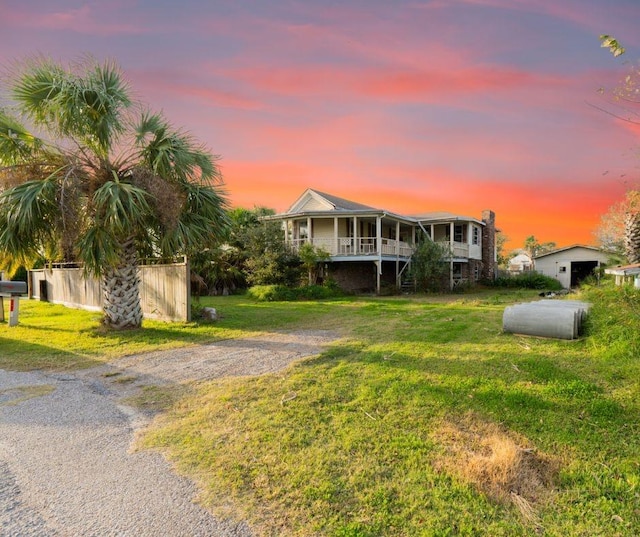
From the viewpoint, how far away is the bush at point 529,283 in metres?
25.6

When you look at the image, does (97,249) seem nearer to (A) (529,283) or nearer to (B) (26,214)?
(B) (26,214)

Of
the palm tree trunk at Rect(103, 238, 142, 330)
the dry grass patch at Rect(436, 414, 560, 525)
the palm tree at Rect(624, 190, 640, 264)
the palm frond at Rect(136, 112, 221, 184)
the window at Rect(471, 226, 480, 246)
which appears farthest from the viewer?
the window at Rect(471, 226, 480, 246)

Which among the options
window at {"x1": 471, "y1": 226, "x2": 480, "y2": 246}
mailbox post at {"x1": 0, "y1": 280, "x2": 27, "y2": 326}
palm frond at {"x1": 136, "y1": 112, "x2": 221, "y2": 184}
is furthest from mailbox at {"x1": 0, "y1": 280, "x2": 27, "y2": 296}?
window at {"x1": 471, "y1": 226, "x2": 480, "y2": 246}

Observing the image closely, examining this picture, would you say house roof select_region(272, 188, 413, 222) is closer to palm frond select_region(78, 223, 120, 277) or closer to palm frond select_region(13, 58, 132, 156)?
palm frond select_region(13, 58, 132, 156)

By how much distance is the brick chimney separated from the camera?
2841 cm

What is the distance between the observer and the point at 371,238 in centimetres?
1988

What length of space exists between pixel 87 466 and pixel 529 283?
27.8m

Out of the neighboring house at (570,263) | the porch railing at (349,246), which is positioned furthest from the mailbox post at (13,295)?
the neighboring house at (570,263)

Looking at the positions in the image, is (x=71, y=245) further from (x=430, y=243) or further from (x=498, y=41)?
(x=430, y=243)

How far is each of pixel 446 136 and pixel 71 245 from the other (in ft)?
38.2

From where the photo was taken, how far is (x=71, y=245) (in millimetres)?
8562

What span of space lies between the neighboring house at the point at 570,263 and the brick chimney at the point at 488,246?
5011mm

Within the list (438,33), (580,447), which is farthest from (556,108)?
(580,447)

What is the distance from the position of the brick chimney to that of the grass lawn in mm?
22205
